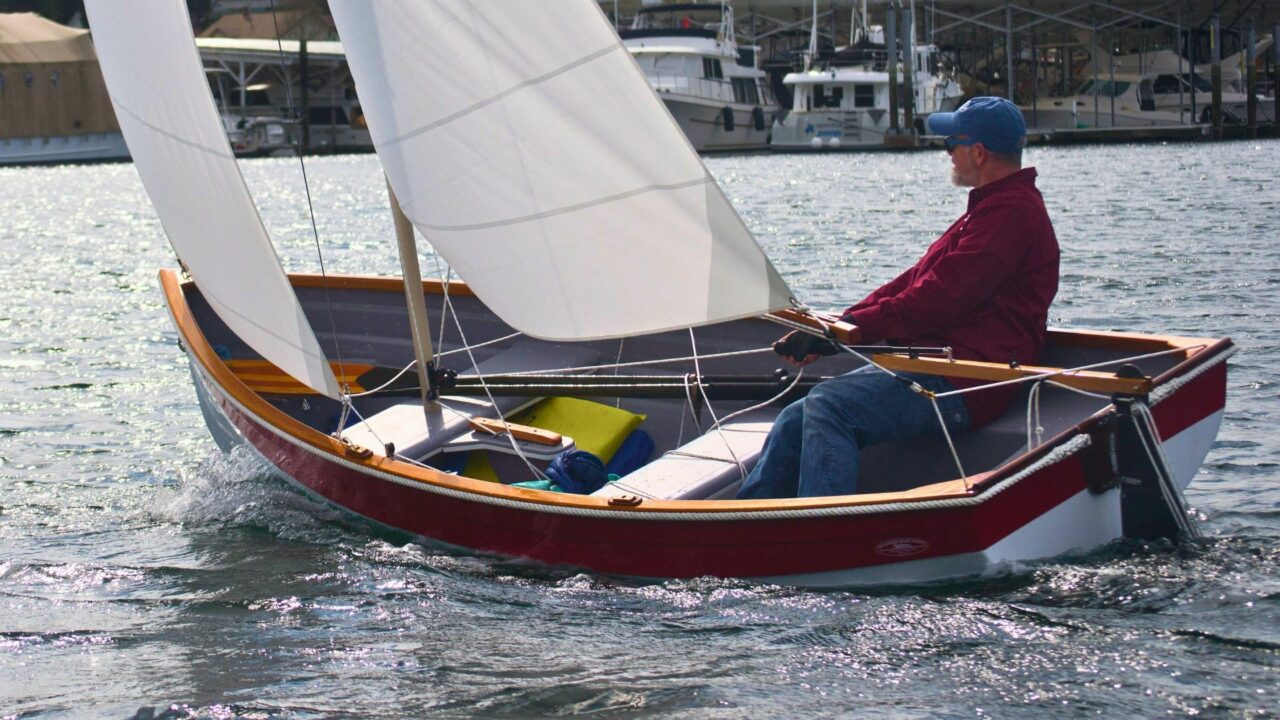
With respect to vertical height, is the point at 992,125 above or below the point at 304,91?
below

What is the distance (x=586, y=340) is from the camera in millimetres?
6168

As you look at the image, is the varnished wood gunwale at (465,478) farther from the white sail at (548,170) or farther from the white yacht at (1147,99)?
the white yacht at (1147,99)

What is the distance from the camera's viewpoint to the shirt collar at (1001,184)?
5.64 meters

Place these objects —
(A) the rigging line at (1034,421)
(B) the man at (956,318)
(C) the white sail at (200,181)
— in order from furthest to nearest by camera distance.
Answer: (C) the white sail at (200,181)
(B) the man at (956,318)
(A) the rigging line at (1034,421)

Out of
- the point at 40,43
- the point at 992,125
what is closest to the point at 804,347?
the point at 992,125

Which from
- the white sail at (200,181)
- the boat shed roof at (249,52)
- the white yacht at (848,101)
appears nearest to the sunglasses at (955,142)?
the white sail at (200,181)

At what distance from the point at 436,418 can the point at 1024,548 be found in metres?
2.89

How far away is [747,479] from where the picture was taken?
588cm

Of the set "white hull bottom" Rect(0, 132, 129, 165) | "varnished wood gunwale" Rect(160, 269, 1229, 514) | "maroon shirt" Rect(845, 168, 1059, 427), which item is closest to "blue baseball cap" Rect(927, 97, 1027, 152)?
"maroon shirt" Rect(845, 168, 1059, 427)

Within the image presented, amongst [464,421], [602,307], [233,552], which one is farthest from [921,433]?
[233,552]

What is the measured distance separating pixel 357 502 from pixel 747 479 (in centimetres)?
176

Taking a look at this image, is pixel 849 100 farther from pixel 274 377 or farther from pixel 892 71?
pixel 274 377

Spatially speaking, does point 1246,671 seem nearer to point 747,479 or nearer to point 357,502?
point 747,479

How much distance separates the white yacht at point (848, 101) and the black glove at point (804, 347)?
42424 mm
